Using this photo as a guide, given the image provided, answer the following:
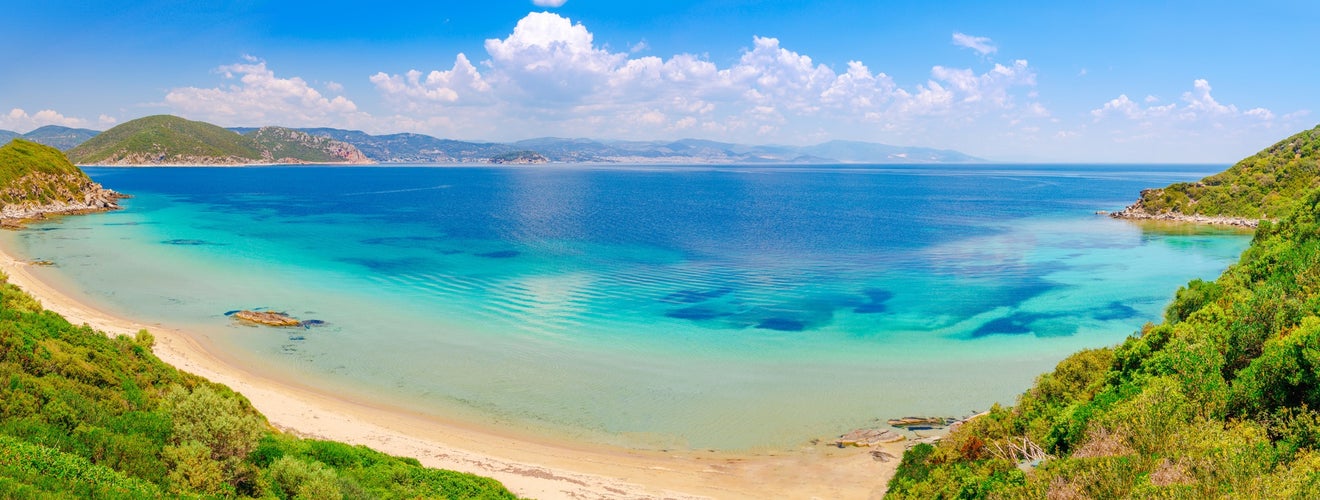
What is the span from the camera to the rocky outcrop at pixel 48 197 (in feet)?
274

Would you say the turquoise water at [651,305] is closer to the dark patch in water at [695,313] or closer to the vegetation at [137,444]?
the dark patch in water at [695,313]

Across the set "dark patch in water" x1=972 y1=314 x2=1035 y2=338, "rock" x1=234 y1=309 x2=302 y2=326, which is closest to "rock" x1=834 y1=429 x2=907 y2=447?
"dark patch in water" x1=972 y1=314 x2=1035 y2=338

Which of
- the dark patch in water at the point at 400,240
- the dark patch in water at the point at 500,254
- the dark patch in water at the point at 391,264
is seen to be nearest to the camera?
the dark patch in water at the point at 391,264

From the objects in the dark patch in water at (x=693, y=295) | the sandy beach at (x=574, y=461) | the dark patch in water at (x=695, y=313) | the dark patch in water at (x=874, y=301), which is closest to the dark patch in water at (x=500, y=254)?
the dark patch in water at (x=693, y=295)

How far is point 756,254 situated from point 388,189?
128089mm

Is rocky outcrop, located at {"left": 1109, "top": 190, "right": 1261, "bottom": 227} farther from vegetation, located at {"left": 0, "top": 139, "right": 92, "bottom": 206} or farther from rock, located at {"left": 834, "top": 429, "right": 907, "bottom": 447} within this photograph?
vegetation, located at {"left": 0, "top": 139, "right": 92, "bottom": 206}

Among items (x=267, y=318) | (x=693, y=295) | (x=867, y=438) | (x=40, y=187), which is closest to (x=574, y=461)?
(x=867, y=438)

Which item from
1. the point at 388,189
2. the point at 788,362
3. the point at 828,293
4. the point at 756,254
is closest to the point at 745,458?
the point at 788,362

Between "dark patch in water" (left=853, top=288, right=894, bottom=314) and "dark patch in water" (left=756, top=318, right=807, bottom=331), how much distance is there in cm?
538

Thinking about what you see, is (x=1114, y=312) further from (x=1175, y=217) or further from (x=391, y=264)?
(x=1175, y=217)

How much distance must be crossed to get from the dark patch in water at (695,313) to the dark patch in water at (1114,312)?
2410cm

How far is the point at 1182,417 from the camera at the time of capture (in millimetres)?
13328

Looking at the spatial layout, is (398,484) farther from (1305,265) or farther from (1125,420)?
(1305,265)

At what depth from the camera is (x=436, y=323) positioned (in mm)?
39188
